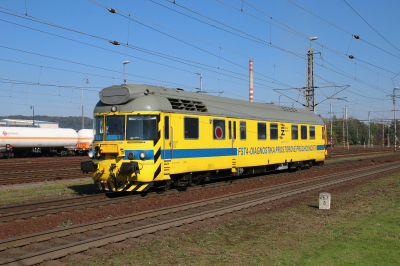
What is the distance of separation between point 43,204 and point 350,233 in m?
9.15

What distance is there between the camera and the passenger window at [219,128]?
1595 centimetres

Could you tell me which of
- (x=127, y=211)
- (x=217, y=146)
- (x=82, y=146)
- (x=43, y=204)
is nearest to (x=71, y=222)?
(x=127, y=211)

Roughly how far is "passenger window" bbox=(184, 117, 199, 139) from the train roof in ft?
0.92

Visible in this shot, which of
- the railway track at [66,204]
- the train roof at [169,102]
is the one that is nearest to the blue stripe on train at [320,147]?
the train roof at [169,102]

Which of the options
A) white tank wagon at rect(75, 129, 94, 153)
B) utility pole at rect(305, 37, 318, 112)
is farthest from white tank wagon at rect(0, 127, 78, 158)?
utility pole at rect(305, 37, 318, 112)

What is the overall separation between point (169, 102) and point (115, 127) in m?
2.20

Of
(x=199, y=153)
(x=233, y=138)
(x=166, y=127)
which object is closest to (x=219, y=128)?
(x=233, y=138)

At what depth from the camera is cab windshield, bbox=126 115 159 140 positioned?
12.9 m

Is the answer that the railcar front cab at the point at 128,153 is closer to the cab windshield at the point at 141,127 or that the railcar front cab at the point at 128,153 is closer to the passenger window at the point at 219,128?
the cab windshield at the point at 141,127

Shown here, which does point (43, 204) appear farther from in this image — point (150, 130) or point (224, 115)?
point (224, 115)

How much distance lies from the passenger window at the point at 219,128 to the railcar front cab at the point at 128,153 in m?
3.57

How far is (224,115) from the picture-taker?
1652 cm

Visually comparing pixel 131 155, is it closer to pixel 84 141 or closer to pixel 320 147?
pixel 320 147

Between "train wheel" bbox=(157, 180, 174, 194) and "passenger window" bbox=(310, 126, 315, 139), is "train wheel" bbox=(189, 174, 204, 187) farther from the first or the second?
"passenger window" bbox=(310, 126, 315, 139)
